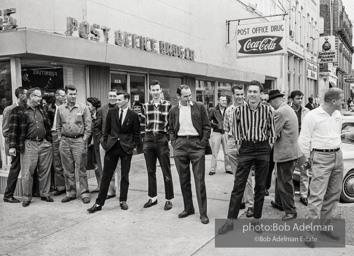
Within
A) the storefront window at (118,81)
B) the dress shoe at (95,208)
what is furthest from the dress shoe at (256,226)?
the storefront window at (118,81)

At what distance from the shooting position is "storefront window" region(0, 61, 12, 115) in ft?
24.2

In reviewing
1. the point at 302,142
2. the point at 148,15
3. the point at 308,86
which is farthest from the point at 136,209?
the point at 308,86

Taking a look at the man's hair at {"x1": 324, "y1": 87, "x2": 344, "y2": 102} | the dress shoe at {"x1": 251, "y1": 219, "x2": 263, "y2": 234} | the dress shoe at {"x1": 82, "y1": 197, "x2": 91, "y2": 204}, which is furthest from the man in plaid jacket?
the man's hair at {"x1": 324, "y1": 87, "x2": 344, "y2": 102}

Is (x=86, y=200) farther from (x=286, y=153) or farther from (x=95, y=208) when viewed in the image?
(x=286, y=153)

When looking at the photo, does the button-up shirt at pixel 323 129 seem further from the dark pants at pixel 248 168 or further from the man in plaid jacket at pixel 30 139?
the man in plaid jacket at pixel 30 139

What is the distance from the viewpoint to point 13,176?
6.74 m

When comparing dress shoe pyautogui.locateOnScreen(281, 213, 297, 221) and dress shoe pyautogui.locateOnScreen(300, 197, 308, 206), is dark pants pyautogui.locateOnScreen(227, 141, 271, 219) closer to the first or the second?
dress shoe pyautogui.locateOnScreen(281, 213, 297, 221)

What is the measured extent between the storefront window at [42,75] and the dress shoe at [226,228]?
4761 mm

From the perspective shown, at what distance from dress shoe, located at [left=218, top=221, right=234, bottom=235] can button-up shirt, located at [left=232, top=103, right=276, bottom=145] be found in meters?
1.07

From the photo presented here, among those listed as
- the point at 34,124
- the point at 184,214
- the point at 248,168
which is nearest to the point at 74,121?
the point at 34,124

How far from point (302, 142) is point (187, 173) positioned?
1.69 metres

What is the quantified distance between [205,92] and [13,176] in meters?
8.69

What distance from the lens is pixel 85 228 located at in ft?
17.4

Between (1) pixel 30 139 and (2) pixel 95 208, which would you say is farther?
(1) pixel 30 139
